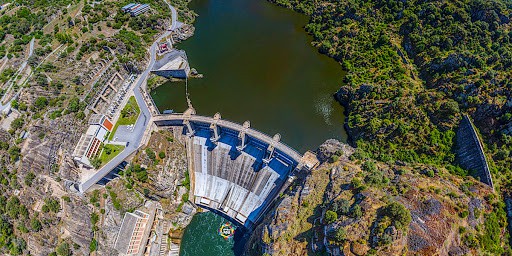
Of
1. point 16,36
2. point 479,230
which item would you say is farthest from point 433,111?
point 16,36

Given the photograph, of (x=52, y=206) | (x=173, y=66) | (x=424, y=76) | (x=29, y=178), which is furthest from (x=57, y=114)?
(x=424, y=76)

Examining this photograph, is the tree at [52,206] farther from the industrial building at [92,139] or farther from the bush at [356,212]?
the bush at [356,212]

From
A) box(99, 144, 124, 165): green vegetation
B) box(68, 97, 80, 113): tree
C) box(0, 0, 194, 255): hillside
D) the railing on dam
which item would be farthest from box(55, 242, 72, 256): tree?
the railing on dam

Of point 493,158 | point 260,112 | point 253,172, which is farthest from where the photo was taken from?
point 260,112

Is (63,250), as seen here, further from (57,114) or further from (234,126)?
(234,126)

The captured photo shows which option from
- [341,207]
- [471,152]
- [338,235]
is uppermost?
[471,152]

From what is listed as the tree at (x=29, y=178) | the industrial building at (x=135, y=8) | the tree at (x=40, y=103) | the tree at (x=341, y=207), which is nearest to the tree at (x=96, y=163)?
the tree at (x=29, y=178)

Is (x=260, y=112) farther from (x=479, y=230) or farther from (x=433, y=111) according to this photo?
(x=479, y=230)
